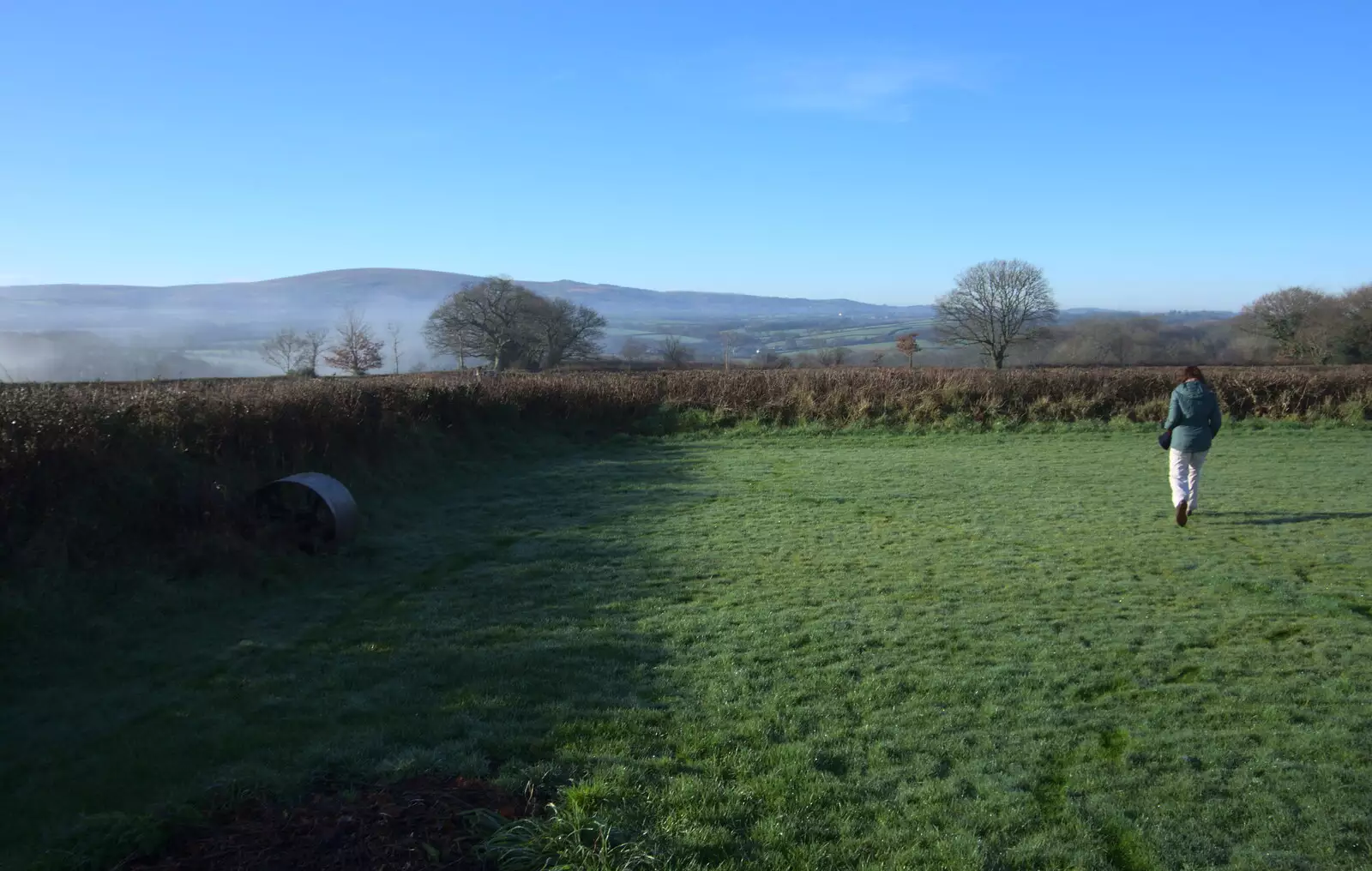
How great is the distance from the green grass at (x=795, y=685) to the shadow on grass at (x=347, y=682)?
3cm

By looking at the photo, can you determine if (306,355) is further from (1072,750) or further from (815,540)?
(1072,750)

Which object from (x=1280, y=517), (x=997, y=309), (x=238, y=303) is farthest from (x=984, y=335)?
(x=238, y=303)

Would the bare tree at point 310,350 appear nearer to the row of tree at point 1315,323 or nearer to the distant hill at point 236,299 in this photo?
the distant hill at point 236,299

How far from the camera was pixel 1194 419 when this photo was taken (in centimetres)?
1037

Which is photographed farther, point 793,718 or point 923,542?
point 923,542

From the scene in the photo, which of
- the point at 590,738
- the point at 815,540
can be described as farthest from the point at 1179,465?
the point at 590,738

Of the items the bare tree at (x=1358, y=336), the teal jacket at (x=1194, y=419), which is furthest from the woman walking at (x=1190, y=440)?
the bare tree at (x=1358, y=336)

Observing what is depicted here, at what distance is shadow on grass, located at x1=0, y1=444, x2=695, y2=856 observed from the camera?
4.21 metres

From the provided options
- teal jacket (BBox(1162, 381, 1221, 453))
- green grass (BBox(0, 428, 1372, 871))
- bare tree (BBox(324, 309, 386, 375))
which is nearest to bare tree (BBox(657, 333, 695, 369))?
bare tree (BBox(324, 309, 386, 375))

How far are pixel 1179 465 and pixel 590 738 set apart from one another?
28.0 ft

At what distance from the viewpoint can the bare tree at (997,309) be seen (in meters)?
53.4

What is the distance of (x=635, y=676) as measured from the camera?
550 centimetres

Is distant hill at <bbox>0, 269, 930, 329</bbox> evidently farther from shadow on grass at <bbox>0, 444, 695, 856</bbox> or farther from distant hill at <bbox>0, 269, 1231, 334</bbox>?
shadow on grass at <bbox>0, 444, 695, 856</bbox>

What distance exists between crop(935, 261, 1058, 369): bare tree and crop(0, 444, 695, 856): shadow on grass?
4824 centimetres
